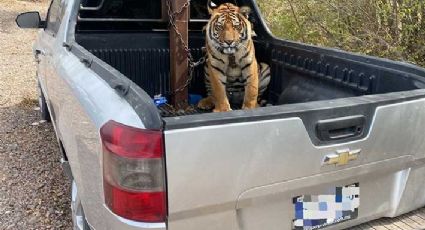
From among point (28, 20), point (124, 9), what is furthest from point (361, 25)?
point (28, 20)

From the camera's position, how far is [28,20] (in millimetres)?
4160

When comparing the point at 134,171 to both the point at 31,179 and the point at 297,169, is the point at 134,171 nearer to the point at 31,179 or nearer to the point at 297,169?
the point at 297,169

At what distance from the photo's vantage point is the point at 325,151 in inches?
72.3

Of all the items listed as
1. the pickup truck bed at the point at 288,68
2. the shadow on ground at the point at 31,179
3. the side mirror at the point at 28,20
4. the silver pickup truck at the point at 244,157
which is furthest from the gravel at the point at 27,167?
the side mirror at the point at 28,20

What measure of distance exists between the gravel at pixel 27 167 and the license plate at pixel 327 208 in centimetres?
214

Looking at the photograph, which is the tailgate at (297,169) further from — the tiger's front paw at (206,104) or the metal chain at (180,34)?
the metal chain at (180,34)

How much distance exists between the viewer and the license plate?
1902 mm

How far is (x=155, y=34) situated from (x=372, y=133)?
110 inches

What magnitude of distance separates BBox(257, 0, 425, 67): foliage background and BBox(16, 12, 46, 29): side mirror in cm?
420

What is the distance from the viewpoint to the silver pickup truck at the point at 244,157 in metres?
1.61

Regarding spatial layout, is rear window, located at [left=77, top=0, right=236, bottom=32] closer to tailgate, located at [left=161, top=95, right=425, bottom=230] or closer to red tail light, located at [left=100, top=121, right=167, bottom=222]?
red tail light, located at [left=100, top=121, right=167, bottom=222]

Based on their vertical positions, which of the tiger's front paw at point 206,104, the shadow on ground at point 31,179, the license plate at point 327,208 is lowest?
the shadow on ground at point 31,179

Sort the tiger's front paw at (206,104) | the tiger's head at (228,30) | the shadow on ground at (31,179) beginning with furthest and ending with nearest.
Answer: the tiger's front paw at (206,104), the tiger's head at (228,30), the shadow on ground at (31,179)

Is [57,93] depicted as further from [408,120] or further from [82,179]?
[408,120]
